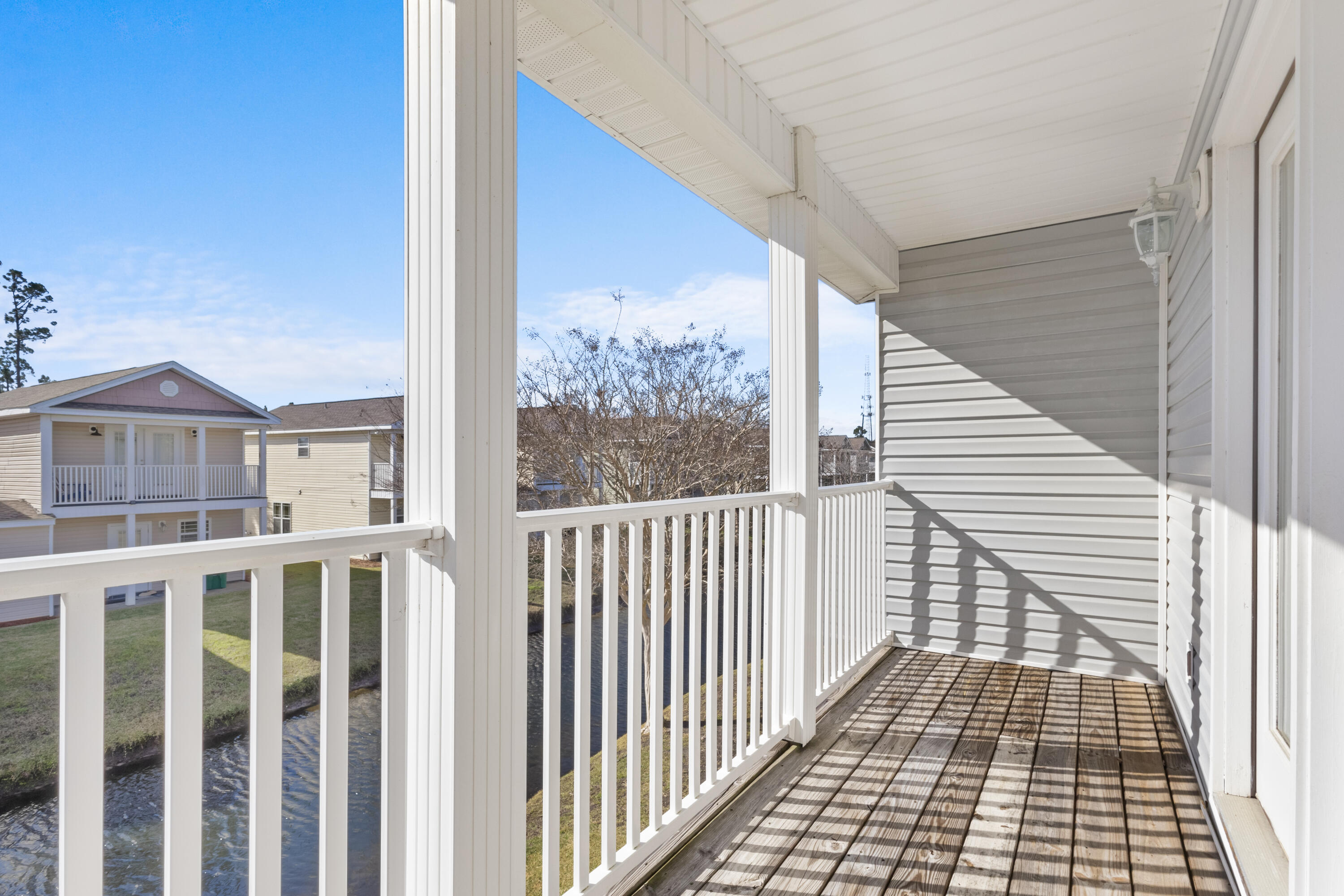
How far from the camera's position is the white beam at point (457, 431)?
1.24 m

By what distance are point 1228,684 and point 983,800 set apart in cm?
85

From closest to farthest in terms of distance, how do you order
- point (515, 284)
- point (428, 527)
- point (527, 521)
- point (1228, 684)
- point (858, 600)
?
point (428, 527) → point (515, 284) → point (527, 521) → point (1228, 684) → point (858, 600)

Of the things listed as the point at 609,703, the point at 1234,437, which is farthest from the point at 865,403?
the point at 609,703

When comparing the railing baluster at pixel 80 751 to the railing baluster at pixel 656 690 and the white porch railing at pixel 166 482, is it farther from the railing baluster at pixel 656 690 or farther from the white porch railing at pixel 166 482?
the railing baluster at pixel 656 690

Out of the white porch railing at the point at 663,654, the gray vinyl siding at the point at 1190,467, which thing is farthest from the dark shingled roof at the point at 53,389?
the gray vinyl siding at the point at 1190,467

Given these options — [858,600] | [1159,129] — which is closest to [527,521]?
[858,600]

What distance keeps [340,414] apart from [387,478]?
263mm

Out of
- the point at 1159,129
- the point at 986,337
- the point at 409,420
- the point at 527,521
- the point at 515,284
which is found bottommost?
the point at 527,521

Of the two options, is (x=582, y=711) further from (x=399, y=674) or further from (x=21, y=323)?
(x=21, y=323)

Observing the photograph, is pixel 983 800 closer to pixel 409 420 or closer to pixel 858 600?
pixel 858 600

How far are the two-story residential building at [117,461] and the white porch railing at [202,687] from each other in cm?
5

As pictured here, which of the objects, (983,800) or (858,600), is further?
(858,600)

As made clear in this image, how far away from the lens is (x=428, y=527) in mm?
1229

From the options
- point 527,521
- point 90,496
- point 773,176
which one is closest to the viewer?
point 90,496
